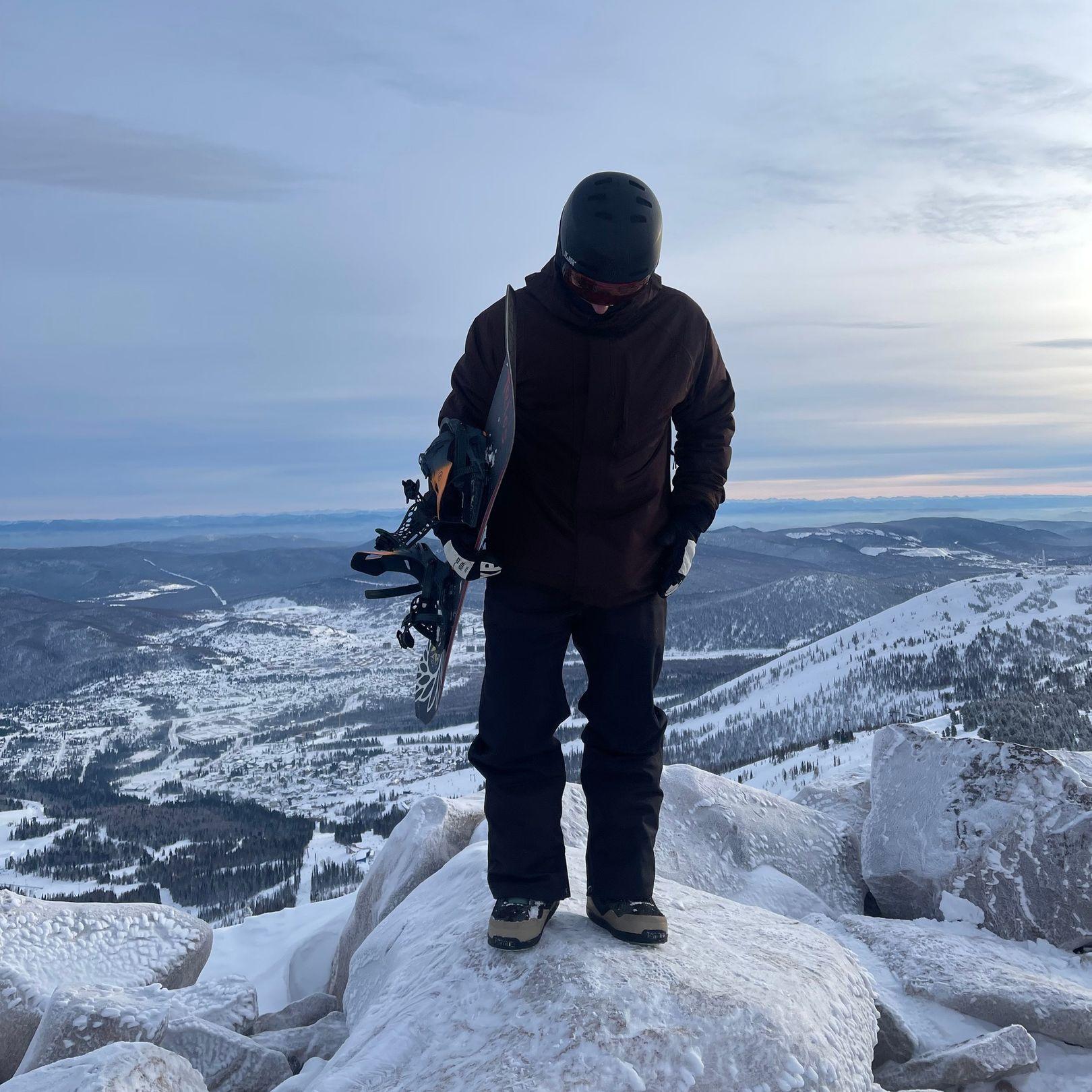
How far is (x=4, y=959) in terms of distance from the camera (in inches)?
229

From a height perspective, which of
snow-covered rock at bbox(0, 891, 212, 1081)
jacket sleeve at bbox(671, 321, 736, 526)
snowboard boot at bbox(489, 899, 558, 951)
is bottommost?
snow-covered rock at bbox(0, 891, 212, 1081)

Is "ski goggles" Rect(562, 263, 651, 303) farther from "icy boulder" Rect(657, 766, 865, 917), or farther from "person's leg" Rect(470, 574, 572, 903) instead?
"icy boulder" Rect(657, 766, 865, 917)

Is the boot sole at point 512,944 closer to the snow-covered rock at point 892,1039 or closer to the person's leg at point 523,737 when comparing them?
the person's leg at point 523,737

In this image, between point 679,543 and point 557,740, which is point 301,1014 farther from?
point 679,543

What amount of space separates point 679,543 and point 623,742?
107cm

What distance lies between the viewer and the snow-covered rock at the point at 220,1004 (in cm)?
492

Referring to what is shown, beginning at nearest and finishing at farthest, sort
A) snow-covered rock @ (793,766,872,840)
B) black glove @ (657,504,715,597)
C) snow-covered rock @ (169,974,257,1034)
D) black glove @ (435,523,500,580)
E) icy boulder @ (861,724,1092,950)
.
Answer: black glove @ (435,523,500,580) < black glove @ (657,504,715,597) < snow-covered rock @ (169,974,257,1034) < icy boulder @ (861,724,1092,950) < snow-covered rock @ (793,766,872,840)

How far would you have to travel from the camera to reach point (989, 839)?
5.98 metres

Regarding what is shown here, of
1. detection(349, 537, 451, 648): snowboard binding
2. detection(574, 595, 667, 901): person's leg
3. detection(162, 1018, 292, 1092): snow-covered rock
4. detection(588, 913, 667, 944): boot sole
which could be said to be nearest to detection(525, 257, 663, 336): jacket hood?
detection(349, 537, 451, 648): snowboard binding

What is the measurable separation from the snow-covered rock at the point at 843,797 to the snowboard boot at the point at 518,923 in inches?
184

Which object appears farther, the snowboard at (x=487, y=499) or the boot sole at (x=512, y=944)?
the boot sole at (x=512, y=944)

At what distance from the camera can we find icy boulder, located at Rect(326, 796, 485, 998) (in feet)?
20.6

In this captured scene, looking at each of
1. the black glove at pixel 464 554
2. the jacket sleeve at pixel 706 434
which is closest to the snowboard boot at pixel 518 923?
the black glove at pixel 464 554

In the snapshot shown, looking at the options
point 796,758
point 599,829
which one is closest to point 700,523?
point 599,829
